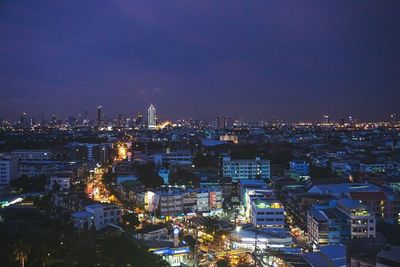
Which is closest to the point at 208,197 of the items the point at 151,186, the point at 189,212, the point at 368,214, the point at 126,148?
the point at 189,212

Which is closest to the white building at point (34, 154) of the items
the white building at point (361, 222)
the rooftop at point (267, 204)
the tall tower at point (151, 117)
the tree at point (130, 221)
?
the tree at point (130, 221)

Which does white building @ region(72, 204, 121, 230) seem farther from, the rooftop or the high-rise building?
the high-rise building

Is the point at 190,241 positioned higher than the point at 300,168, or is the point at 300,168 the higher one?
the point at 300,168

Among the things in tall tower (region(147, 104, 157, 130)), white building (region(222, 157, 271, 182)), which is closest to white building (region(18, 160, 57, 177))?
white building (region(222, 157, 271, 182))

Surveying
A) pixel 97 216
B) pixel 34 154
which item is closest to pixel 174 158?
pixel 34 154

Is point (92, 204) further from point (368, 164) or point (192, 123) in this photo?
point (192, 123)

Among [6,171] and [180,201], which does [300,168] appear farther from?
[6,171]

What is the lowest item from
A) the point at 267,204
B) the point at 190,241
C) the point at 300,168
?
the point at 190,241

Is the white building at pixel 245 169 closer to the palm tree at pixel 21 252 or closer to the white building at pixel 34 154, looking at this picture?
the white building at pixel 34 154
